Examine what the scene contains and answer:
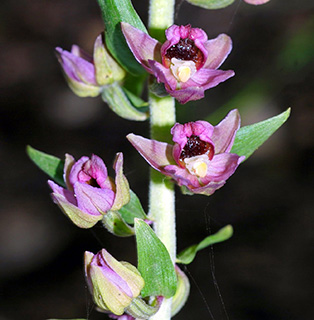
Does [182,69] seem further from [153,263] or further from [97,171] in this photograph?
[153,263]

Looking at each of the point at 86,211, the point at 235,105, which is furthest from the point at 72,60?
the point at 235,105

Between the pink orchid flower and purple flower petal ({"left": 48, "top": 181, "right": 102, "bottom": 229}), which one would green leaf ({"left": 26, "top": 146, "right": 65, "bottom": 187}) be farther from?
the pink orchid flower

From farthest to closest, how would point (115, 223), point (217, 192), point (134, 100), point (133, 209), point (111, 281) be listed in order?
point (217, 192) < point (134, 100) < point (133, 209) < point (115, 223) < point (111, 281)

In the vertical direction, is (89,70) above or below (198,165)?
above

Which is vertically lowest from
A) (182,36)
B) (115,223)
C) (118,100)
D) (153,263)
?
(153,263)

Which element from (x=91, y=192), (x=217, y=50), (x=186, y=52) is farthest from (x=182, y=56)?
(x=91, y=192)

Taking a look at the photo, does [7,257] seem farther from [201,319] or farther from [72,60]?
[72,60]
